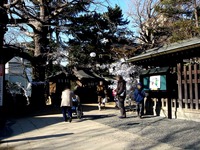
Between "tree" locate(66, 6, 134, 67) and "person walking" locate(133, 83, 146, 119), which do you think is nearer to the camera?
"person walking" locate(133, 83, 146, 119)

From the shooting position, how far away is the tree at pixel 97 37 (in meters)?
23.4

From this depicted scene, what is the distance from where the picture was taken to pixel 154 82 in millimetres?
13008

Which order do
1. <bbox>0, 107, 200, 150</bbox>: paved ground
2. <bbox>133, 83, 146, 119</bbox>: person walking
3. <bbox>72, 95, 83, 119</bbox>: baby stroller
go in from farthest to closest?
<bbox>72, 95, 83, 119</bbox>: baby stroller, <bbox>133, 83, 146, 119</bbox>: person walking, <bbox>0, 107, 200, 150</bbox>: paved ground

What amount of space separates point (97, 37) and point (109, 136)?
1900cm

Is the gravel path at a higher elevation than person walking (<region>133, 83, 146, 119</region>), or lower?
lower

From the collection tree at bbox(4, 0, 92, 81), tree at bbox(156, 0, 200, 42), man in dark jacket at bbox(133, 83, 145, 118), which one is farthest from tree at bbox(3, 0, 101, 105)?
man in dark jacket at bbox(133, 83, 145, 118)

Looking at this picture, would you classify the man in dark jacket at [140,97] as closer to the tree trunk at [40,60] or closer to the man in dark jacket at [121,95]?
the man in dark jacket at [121,95]

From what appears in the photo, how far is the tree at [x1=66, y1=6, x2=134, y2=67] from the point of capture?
23359mm

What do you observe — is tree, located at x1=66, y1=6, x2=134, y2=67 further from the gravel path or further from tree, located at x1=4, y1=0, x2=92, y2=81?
the gravel path

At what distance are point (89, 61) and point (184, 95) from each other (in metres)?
19.0

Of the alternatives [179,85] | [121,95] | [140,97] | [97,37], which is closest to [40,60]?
[97,37]

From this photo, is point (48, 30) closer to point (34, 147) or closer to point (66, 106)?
point (66, 106)

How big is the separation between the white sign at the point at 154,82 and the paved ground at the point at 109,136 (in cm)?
153

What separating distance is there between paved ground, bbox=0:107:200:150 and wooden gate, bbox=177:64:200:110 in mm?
826
